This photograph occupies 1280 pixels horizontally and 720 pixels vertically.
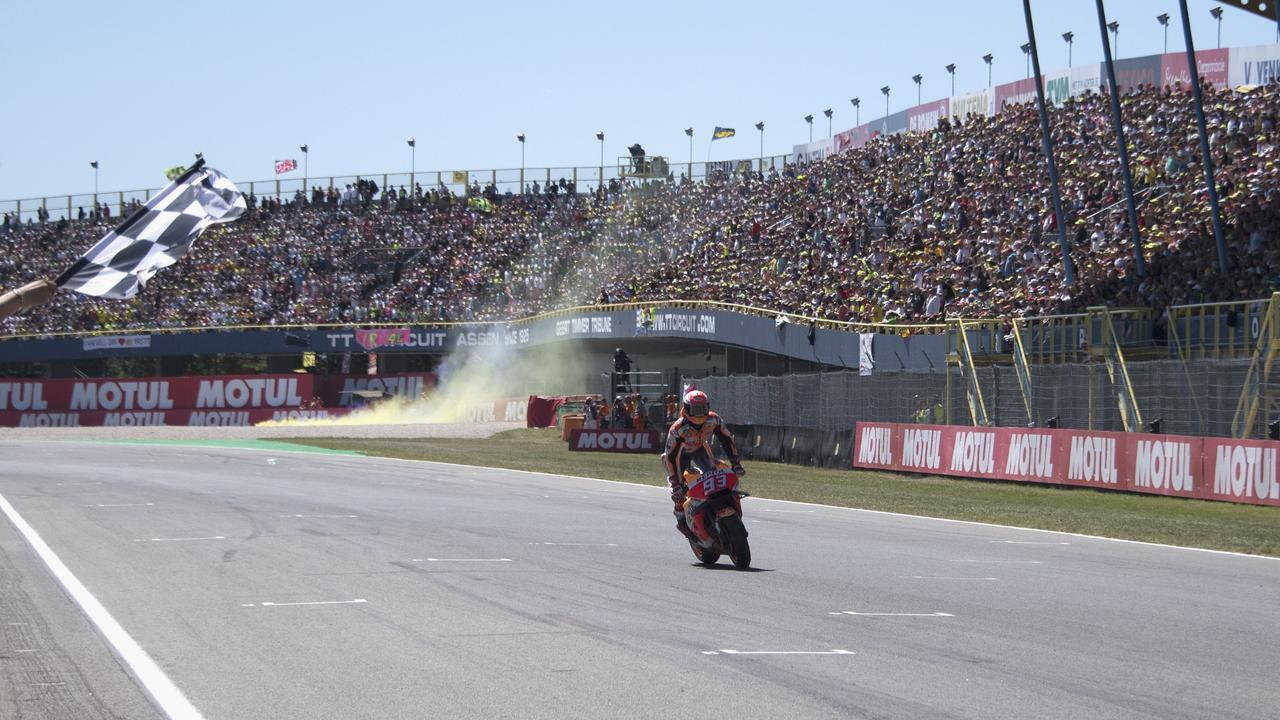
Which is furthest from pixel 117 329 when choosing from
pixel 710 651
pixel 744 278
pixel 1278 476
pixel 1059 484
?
pixel 710 651

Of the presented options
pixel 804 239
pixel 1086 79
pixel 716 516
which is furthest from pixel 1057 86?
pixel 716 516

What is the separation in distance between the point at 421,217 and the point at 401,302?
5.95m

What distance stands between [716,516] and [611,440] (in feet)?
87.6

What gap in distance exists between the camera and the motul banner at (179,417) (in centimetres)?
5978

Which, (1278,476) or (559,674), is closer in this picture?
(559,674)

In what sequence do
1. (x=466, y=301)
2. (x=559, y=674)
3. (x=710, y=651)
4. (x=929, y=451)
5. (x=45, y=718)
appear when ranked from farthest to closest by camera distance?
(x=466, y=301) < (x=929, y=451) < (x=710, y=651) < (x=559, y=674) < (x=45, y=718)

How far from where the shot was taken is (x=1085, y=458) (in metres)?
24.3

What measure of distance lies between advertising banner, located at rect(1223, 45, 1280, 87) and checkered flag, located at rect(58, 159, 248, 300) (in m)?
34.2

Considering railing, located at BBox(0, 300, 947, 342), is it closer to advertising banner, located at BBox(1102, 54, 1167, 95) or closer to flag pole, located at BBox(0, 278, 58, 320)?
advertising banner, located at BBox(1102, 54, 1167, 95)

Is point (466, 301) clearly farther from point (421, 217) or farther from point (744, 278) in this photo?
point (744, 278)

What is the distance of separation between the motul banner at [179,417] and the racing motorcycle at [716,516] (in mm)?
48586

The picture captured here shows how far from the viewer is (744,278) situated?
47.6 meters

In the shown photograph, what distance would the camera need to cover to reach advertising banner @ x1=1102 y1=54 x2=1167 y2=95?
40594 millimetres

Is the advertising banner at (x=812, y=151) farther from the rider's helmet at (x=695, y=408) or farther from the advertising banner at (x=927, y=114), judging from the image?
the rider's helmet at (x=695, y=408)
